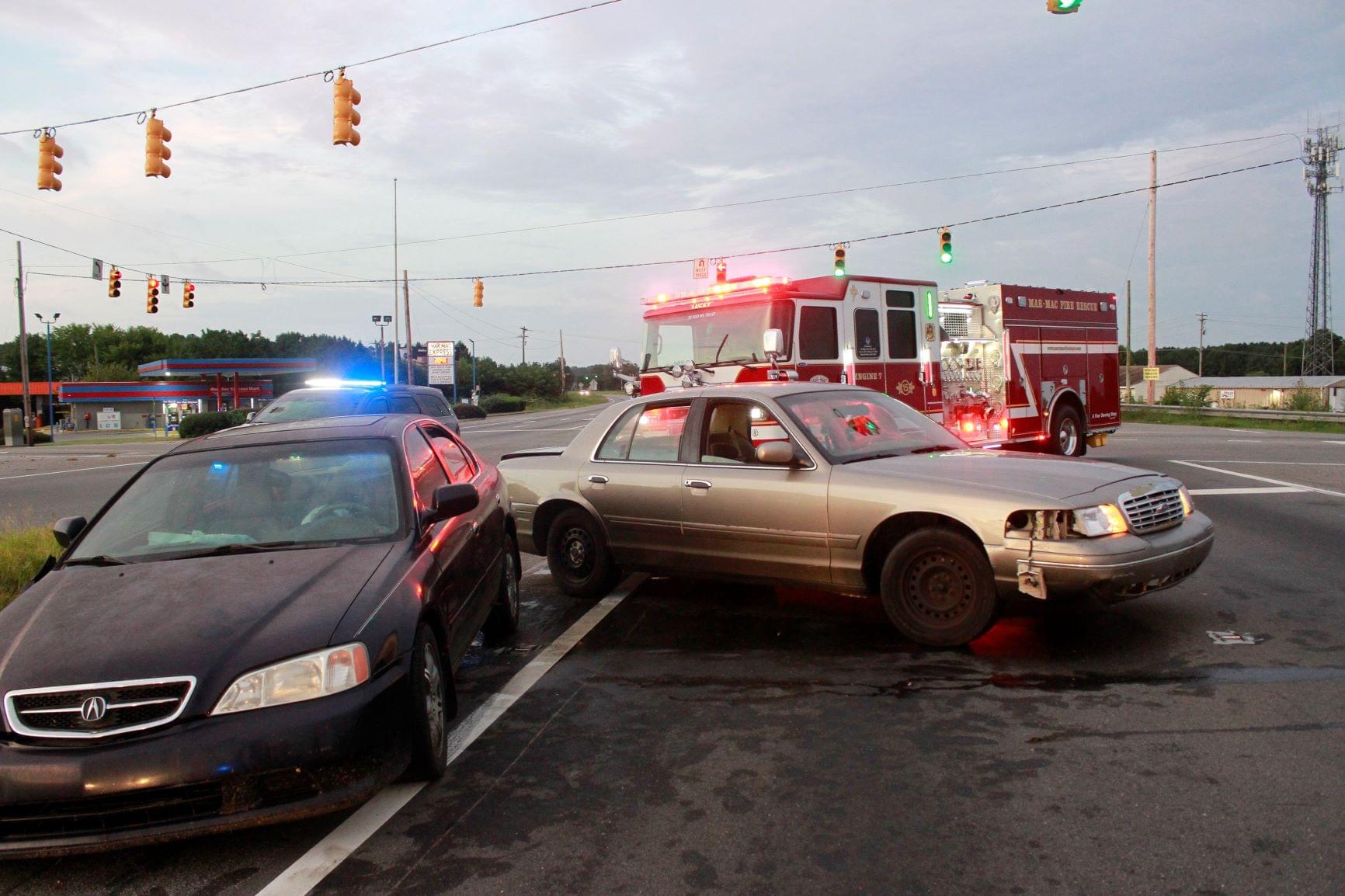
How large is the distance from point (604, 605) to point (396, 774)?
3629 millimetres

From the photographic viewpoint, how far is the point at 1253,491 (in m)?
12.2

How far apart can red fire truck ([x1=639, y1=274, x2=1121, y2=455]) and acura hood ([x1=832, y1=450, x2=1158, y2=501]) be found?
4106mm

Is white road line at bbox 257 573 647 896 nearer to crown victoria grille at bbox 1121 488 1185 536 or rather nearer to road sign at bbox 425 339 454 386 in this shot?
crown victoria grille at bbox 1121 488 1185 536

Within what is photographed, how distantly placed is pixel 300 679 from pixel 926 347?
453 inches

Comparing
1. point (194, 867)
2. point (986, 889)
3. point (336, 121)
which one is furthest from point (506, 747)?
point (336, 121)

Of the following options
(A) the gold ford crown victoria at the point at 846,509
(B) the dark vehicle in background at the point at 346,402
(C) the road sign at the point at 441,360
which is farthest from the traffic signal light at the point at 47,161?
(C) the road sign at the point at 441,360

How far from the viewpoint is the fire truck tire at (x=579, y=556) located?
721 centimetres

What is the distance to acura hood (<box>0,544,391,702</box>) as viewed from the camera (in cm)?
331

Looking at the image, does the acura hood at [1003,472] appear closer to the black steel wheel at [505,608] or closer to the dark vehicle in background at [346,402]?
the black steel wheel at [505,608]

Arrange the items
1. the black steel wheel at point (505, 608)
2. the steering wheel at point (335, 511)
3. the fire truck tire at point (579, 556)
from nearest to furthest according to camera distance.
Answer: the steering wheel at point (335, 511)
the black steel wheel at point (505, 608)
the fire truck tire at point (579, 556)

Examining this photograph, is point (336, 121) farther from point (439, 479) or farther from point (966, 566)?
point (966, 566)

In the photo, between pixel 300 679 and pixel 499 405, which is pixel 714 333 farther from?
pixel 499 405

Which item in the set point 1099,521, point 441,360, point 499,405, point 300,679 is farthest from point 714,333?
point 499,405

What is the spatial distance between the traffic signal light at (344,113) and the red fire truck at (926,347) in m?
6.61
